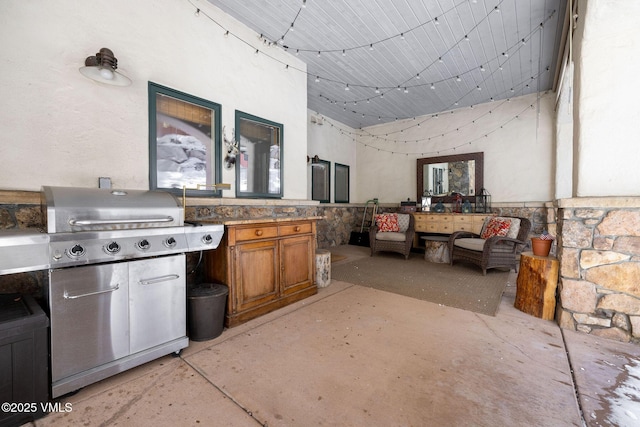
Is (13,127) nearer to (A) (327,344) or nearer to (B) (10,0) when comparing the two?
(B) (10,0)

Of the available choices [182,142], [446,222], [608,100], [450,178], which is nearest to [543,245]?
[608,100]

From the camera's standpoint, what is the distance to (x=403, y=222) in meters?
5.76

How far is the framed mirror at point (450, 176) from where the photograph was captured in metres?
5.84

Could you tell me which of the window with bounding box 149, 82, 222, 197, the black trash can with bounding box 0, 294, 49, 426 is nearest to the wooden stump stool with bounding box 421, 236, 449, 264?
the window with bounding box 149, 82, 222, 197

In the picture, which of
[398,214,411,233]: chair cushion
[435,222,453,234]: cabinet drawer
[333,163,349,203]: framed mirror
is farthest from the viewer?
[333,163,349,203]: framed mirror

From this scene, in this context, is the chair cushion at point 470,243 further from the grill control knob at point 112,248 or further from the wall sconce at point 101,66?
the wall sconce at point 101,66

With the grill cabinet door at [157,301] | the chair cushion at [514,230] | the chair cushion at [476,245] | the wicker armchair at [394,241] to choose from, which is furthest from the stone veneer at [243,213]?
the chair cushion at [476,245]

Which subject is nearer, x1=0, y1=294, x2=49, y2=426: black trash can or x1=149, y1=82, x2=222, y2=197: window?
x1=0, y1=294, x2=49, y2=426: black trash can

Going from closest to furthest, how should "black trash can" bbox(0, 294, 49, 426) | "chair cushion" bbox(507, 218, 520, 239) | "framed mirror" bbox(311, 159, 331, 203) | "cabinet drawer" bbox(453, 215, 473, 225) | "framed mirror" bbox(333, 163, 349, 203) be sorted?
"black trash can" bbox(0, 294, 49, 426), "chair cushion" bbox(507, 218, 520, 239), "cabinet drawer" bbox(453, 215, 473, 225), "framed mirror" bbox(311, 159, 331, 203), "framed mirror" bbox(333, 163, 349, 203)

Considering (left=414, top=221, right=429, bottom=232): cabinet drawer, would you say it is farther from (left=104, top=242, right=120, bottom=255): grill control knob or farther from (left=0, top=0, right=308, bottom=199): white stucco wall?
(left=104, top=242, right=120, bottom=255): grill control knob

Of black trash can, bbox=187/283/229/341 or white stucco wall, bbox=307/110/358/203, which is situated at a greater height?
white stucco wall, bbox=307/110/358/203

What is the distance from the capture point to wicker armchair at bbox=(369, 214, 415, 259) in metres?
5.23

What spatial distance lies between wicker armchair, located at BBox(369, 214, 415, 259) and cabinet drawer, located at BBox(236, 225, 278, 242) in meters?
3.15

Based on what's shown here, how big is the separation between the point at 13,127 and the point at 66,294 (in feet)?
4.53
